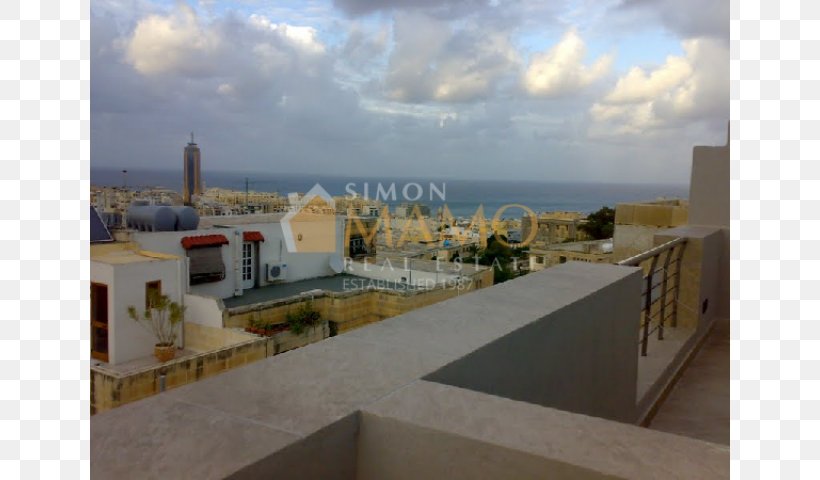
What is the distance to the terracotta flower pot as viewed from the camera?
363 inches

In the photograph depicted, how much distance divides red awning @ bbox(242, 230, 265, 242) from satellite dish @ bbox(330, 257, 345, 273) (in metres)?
2.63

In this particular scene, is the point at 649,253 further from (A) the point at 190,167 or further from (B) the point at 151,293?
(A) the point at 190,167

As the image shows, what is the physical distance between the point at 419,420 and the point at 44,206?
686 mm

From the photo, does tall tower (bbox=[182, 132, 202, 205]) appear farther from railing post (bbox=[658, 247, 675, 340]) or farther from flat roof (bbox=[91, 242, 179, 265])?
railing post (bbox=[658, 247, 675, 340])

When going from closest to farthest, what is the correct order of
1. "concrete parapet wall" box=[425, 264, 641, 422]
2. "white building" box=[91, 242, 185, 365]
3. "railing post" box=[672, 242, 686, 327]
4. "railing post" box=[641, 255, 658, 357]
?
"concrete parapet wall" box=[425, 264, 641, 422], "railing post" box=[641, 255, 658, 357], "railing post" box=[672, 242, 686, 327], "white building" box=[91, 242, 185, 365]

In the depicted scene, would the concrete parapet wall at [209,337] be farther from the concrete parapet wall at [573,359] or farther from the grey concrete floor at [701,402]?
the concrete parapet wall at [573,359]

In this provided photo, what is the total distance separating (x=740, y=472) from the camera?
68 centimetres

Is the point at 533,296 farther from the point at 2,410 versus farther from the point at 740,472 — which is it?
the point at 2,410

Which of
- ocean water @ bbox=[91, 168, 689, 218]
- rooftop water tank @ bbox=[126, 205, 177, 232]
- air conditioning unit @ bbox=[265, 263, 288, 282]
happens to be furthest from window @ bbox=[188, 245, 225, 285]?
ocean water @ bbox=[91, 168, 689, 218]

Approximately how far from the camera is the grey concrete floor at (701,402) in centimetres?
297

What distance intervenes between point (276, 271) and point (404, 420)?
13.8 metres

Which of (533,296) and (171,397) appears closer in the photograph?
(171,397)

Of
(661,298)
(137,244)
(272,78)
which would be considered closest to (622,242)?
(661,298)

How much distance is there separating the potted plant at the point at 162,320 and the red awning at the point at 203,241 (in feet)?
7.89
